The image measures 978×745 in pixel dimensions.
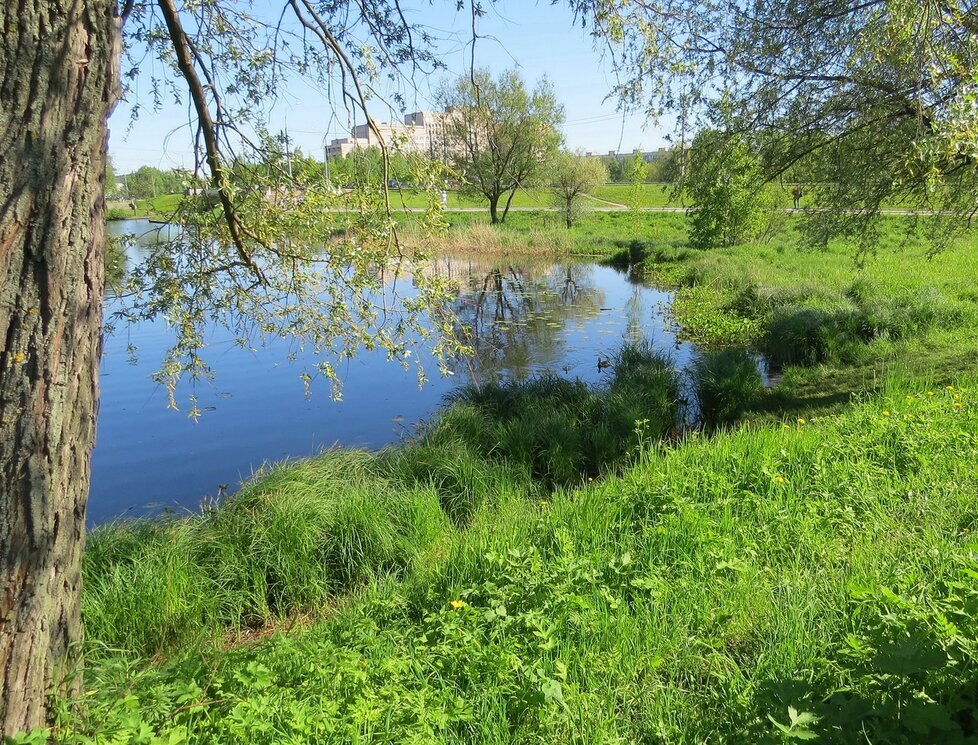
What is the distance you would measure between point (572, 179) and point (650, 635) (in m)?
41.7

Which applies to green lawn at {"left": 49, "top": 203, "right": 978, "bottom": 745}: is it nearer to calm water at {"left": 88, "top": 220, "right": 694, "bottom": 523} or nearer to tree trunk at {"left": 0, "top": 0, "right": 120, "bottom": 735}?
tree trunk at {"left": 0, "top": 0, "right": 120, "bottom": 735}

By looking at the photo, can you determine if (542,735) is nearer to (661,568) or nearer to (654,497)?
(661,568)

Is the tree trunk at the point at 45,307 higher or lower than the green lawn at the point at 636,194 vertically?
lower

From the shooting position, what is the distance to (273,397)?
12289 millimetres

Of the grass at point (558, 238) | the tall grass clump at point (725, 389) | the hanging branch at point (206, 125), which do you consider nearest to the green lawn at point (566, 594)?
the hanging branch at point (206, 125)

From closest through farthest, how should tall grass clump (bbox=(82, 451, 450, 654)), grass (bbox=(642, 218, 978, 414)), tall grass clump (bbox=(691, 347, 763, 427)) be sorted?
tall grass clump (bbox=(82, 451, 450, 654)) → tall grass clump (bbox=(691, 347, 763, 427)) → grass (bbox=(642, 218, 978, 414))

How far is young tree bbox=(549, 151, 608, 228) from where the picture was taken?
41428mm

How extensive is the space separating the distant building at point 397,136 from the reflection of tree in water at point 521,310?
4.30m

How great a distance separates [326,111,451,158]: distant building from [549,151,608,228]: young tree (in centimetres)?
3651

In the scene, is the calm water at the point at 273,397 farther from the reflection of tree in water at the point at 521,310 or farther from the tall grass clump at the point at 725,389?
the tall grass clump at the point at 725,389

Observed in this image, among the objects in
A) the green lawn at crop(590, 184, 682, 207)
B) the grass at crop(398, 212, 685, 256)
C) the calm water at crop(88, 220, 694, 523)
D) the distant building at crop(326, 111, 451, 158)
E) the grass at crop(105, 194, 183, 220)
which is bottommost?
the calm water at crop(88, 220, 694, 523)

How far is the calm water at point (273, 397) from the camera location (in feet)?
29.2

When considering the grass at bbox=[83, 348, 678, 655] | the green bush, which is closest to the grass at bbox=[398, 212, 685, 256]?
the green bush

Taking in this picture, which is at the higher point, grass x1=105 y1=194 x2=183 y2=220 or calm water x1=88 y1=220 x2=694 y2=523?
grass x1=105 y1=194 x2=183 y2=220
